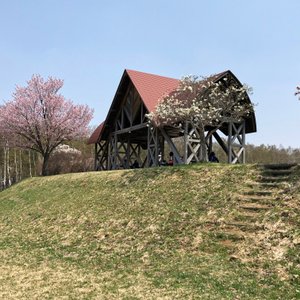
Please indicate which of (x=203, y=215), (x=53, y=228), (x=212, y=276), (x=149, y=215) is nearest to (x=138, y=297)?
(x=212, y=276)

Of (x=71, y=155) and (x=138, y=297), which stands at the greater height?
(x=71, y=155)

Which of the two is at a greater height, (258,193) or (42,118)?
(42,118)

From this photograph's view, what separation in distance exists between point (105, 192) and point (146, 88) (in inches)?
339

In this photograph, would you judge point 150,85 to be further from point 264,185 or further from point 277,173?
point 264,185

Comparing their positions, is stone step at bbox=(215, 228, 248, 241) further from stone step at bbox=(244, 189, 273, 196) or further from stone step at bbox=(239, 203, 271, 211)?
stone step at bbox=(244, 189, 273, 196)

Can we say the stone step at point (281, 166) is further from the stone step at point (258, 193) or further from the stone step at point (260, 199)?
the stone step at point (260, 199)

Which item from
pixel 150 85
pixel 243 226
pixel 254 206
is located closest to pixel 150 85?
pixel 150 85

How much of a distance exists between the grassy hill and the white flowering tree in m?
3.61

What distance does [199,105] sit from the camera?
17203 mm

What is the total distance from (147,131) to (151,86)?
11.6 feet

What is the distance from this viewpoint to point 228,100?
18172 mm

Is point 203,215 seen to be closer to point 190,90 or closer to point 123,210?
point 123,210

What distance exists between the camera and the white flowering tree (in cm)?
1706

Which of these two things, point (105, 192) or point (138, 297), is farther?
point (105, 192)
